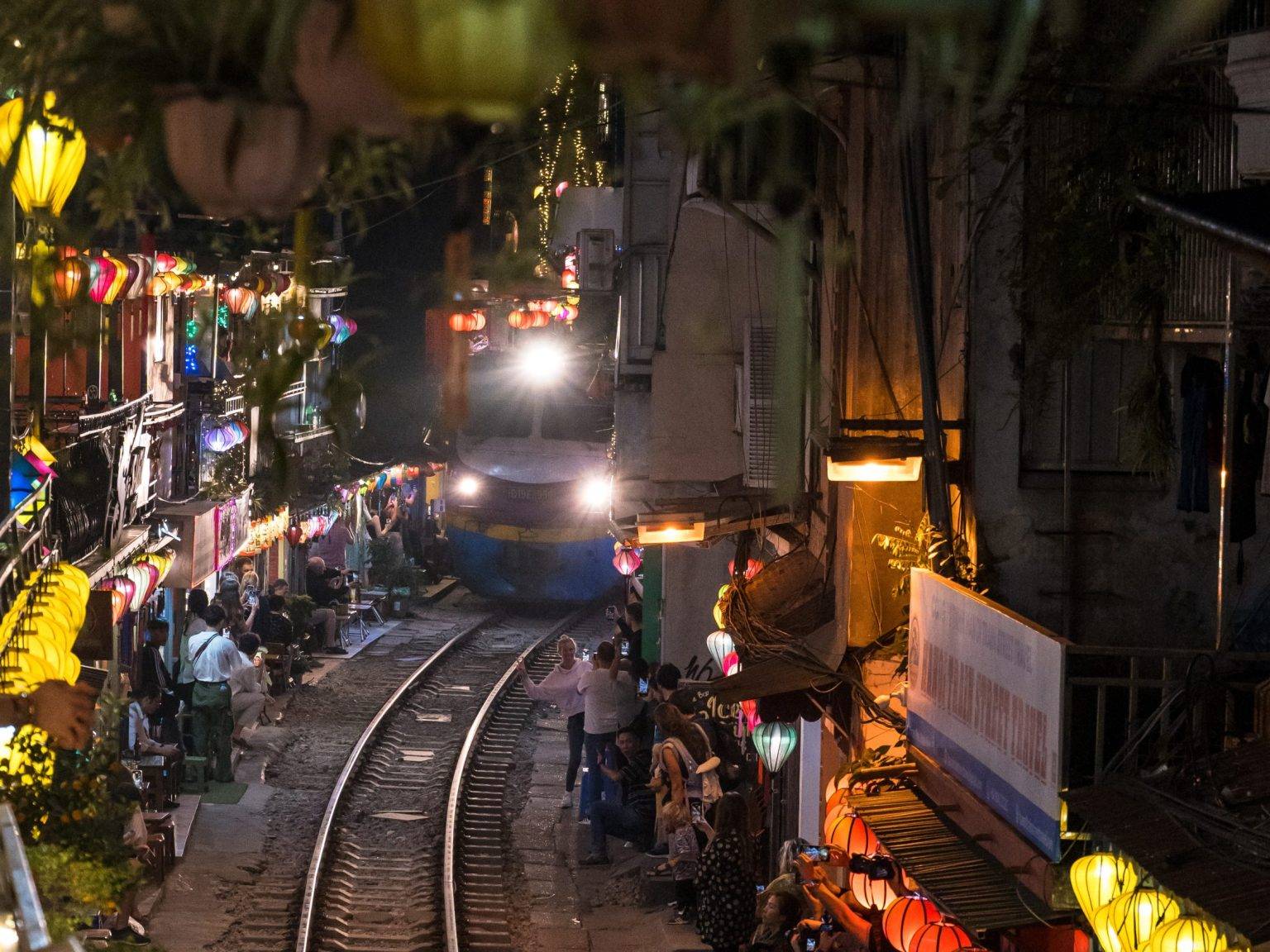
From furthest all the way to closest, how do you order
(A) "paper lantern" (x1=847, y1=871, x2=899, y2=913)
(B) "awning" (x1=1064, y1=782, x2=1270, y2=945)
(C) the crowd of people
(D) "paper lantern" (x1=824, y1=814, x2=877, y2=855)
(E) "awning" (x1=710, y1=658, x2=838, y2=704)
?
(E) "awning" (x1=710, y1=658, x2=838, y2=704) < (C) the crowd of people < (D) "paper lantern" (x1=824, y1=814, x2=877, y2=855) < (A) "paper lantern" (x1=847, y1=871, x2=899, y2=913) < (B) "awning" (x1=1064, y1=782, x2=1270, y2=945)

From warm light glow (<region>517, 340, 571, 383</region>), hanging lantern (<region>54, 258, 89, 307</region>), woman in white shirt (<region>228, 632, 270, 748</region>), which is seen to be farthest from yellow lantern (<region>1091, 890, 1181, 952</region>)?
warm light glow (<region>517, 340, 571, 383</region>)

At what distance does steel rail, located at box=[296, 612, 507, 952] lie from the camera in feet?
44.5

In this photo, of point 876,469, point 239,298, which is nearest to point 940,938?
point 876,469

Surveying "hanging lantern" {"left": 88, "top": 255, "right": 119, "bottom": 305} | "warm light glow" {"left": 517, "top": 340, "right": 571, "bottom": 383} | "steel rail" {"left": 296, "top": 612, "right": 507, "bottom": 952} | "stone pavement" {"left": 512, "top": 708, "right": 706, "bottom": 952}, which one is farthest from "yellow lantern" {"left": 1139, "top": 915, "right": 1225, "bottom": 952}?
"warm light glow" {"left": 517, "top": 340, "right": 571, "bottom": 383}

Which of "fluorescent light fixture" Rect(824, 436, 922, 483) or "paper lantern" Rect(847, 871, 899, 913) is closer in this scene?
"fluorescent light fixture" Rect(824, 436, 922, 483)

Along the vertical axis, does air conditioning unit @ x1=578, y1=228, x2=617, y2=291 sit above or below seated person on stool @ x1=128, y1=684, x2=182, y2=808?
above

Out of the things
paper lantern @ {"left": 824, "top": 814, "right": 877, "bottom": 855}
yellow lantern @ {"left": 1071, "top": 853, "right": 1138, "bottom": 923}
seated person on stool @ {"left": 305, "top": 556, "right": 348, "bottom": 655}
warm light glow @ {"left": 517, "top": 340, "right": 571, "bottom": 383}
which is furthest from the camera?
warm light glow @ {"left": 517, "top": 340, "right": 571, "bottom": 383}

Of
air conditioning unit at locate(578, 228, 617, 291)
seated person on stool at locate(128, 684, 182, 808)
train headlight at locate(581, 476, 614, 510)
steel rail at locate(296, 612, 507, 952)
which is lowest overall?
steel rail at locate(296, 612, 507, 952)

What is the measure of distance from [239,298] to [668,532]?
10008 mm

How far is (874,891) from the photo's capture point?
10125 millimetres

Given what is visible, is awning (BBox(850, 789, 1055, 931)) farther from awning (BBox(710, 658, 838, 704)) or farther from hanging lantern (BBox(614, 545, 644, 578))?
hanging lantern (BBox(614, 545, 644, 578))

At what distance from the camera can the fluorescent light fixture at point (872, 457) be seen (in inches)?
381

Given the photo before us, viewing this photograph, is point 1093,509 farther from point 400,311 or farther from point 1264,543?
point 400,311

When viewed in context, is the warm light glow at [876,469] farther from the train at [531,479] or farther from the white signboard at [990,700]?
the train at [531,479]
